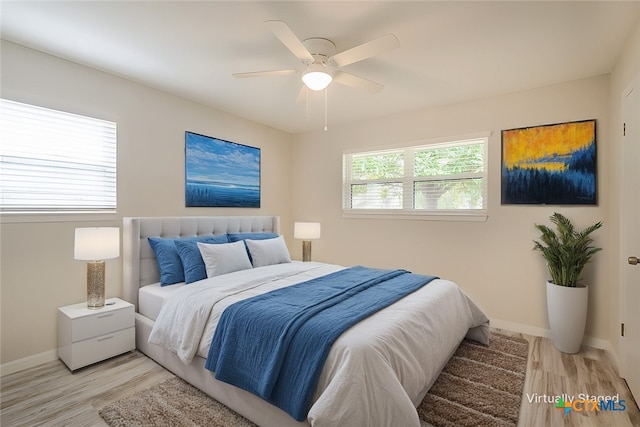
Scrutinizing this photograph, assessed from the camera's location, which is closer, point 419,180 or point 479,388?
point 479,388

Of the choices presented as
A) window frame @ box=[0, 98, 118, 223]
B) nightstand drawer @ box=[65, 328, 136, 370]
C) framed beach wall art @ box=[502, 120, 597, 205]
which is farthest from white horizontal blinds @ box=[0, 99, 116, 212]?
framed beach wall art @ box=[502, 120, 597, 205]

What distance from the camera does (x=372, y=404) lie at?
1.47m

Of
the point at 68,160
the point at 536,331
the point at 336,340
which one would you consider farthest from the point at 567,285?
the point at 68,160

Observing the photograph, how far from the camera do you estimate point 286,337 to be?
1.72 metres

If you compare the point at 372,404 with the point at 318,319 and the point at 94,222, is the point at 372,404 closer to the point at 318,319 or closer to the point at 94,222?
the point at 318,319

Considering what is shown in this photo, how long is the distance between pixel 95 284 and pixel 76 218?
0.64m

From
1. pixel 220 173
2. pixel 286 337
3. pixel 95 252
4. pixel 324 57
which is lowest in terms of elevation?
pixel 286 337

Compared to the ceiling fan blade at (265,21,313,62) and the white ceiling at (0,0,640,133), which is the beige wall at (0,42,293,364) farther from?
the ceiling fan blade at (265,21,313,62)

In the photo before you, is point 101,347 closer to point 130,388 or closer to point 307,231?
point 130,388

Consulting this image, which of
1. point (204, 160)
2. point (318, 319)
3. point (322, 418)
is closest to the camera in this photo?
point (322, 418)

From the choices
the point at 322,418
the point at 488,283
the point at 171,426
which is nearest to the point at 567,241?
the point at 488,283

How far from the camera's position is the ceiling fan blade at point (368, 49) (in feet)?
6.33

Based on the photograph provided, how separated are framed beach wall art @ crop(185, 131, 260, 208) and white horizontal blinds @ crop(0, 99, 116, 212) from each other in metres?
0.85

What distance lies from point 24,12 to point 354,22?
222cm
